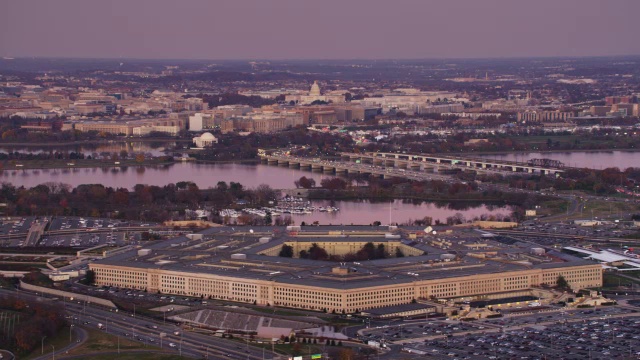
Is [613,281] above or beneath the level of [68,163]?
above

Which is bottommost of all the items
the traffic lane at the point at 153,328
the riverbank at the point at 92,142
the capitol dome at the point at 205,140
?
the riverbank at the point at 92,142

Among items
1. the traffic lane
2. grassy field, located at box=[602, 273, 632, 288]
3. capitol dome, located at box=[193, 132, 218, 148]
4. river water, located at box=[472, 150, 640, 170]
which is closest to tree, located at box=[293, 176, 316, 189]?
river water, located at box=[472, 150, 640, 170]

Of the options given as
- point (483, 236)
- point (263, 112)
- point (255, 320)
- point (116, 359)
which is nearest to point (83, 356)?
point (116, 359)

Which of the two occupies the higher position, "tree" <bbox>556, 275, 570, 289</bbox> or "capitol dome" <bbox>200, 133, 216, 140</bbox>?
"tree" <bbox>556, 275, 570, 289</bbox>

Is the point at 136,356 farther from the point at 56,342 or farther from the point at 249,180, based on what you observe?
the point at 249,180

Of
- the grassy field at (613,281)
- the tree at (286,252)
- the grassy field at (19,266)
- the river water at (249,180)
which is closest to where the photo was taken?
the grassy field at (613,281)

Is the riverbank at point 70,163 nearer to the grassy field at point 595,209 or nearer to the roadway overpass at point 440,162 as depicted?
the roadway overpass at point 440,162

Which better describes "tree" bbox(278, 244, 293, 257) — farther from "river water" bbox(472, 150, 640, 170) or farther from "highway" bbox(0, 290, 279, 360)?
"river water" bbox(472, 150, 640, 170)

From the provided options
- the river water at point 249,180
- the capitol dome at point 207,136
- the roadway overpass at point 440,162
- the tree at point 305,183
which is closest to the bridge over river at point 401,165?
the roadway overpass at point 440,162

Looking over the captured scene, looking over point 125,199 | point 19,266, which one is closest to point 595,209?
point 125,199

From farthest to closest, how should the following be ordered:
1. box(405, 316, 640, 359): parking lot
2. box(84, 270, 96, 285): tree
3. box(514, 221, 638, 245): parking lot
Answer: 1. box(514, 221, 638, 245): parking lot
2. box(84, 270, 96, 285): tree
3. box(405, 316, 640, 359): parking lot

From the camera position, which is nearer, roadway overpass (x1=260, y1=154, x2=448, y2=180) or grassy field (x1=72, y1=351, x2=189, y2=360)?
grassy field (x1=72, y1=351, x2=189, y2=360)
